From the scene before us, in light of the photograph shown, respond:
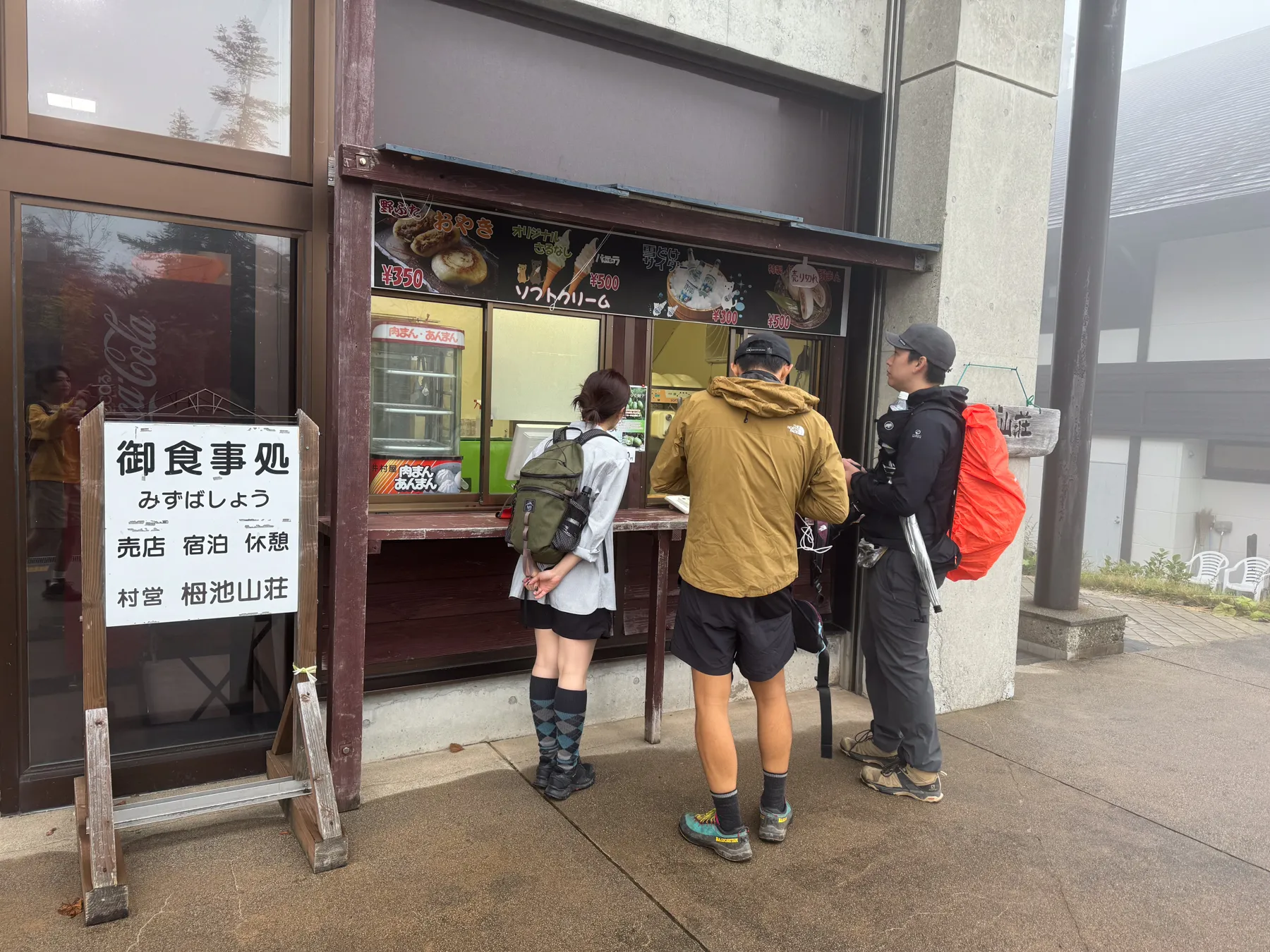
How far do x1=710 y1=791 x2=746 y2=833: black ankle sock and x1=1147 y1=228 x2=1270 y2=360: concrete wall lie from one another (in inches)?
614

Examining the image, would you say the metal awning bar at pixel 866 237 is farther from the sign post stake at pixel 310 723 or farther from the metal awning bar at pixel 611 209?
the sign post stake at pixel 310 723

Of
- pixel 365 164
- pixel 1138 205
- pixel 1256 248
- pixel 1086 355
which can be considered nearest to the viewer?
pixel 365 164

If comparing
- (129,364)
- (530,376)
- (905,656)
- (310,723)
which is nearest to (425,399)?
(530,376)

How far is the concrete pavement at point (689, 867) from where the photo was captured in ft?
9.68

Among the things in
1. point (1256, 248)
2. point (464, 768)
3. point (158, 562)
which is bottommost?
point (464, 768)

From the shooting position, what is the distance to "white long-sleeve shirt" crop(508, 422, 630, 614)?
3.79 metres

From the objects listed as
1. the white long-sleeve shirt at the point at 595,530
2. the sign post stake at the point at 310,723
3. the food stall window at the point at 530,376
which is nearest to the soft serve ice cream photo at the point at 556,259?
the food stall window at the point at 530,376

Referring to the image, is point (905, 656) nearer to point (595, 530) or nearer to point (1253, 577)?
point (595, 530)

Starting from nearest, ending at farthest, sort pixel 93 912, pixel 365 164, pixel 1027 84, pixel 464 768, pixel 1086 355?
pixel 93 912 < pixel 365 164 < pixel 464 768 < pixel 1027 84 < pixel 1086 355

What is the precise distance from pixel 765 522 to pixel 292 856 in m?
2.32

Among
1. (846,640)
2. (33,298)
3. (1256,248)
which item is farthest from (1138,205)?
(33,298)

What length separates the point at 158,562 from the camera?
3186 mm

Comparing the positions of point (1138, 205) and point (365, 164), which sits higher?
point (1138, 205)

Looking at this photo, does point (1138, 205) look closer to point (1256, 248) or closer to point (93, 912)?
point (1256, 248)
